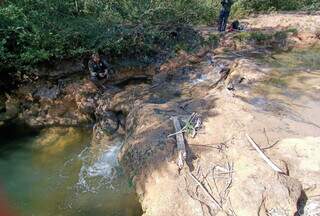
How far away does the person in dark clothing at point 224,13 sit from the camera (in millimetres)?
9413

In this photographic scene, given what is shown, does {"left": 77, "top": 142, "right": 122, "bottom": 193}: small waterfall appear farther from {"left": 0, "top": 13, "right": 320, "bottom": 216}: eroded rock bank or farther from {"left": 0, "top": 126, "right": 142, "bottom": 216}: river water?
{"left": 0, "top": 13, "right": 320, "bottom": 216}: eroded rock bank

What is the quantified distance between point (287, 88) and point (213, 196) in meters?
3.52

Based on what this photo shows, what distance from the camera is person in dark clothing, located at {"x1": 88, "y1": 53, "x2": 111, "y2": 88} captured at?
27.2ft

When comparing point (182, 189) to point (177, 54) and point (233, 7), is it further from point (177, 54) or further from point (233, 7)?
point (233, 7)

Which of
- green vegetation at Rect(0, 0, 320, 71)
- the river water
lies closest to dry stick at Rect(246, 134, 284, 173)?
the river water

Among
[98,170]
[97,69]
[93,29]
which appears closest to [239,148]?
A: [98,170]

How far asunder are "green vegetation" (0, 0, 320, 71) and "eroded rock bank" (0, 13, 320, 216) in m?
0.56

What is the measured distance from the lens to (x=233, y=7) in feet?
38.8

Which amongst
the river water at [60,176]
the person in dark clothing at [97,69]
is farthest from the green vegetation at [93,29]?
the river water at [60,176]

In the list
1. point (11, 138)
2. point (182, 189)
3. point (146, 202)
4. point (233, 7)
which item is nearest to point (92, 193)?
point (146, 202)

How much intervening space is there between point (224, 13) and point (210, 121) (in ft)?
14.9

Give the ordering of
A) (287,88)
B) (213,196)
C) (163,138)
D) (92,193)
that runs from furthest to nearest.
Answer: (287,88) → (92,193) → (163,138) → (213,196)

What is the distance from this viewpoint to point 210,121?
596cm

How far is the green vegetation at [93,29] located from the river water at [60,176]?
1.73 meters
